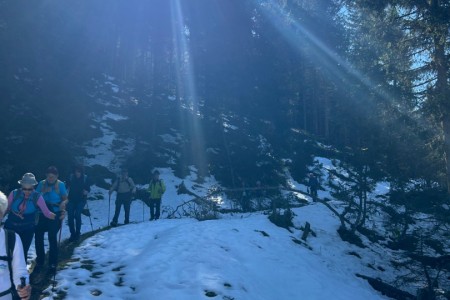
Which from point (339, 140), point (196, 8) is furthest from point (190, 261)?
point (339, 140)

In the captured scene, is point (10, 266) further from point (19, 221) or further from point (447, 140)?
point (447, 140)

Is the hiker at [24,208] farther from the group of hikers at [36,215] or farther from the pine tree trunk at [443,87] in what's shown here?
the pine tree trunk at [443,87]

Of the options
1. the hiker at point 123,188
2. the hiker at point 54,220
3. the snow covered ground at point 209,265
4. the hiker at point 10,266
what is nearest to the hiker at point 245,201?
the snow covered ground at point 209,265

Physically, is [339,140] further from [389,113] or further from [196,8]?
[389,113]

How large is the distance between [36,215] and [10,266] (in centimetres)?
364

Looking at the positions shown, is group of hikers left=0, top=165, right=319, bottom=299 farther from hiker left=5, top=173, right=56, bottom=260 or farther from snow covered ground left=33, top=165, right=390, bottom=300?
snow covered ground left=33, top=165, right=390, bottom=300

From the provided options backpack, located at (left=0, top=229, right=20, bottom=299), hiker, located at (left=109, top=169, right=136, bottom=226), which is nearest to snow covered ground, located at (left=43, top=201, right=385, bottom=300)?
hiker, located at (left=109, top=169, right=136, bottom=226)

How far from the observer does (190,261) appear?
8.86 m

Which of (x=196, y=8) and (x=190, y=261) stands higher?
(x=196, y=8)

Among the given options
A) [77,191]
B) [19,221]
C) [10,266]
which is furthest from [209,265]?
[10,266]

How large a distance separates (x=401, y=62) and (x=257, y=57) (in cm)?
1469

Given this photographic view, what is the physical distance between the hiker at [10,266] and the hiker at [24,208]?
3064mm

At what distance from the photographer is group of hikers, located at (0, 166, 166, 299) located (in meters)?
3.76

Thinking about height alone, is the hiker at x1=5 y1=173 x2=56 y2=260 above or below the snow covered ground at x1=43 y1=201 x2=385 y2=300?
above
